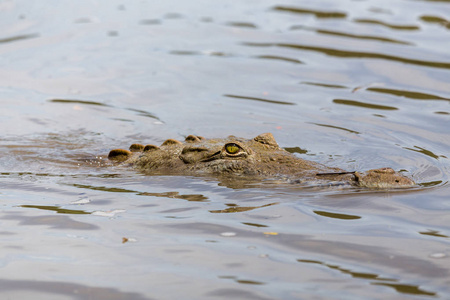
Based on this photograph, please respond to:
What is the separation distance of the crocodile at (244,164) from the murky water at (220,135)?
229 millimetres

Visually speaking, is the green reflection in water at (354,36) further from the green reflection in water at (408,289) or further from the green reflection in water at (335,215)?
the green reflection in water at (408,289)

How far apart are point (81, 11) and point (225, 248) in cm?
1538

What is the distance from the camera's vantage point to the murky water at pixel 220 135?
5.27 metres

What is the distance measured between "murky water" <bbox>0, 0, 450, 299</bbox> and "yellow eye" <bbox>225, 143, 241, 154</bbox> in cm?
58

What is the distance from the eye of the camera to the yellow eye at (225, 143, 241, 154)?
8.02m

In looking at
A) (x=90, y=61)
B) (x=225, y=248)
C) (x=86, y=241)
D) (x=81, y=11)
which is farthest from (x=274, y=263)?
(x=81, y=11)

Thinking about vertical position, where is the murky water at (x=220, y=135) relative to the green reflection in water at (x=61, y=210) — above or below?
above

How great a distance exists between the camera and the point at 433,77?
13.2m

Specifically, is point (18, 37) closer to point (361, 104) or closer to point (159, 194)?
point (361, 104)

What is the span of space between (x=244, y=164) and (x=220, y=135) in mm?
2685

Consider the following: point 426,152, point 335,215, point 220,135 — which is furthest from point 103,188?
point 426,152

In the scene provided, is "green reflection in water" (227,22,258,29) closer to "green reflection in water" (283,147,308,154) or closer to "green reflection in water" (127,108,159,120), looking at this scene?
"green reflection in water" (127,108,159,120)

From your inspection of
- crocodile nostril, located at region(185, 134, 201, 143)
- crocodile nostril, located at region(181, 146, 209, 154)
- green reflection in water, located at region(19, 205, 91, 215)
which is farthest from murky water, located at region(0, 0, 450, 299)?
crocodile nostril, located at region(185, 134, 201, 143)

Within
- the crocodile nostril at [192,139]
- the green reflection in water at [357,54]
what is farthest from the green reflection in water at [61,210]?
the green reflection in water at [357,54]
